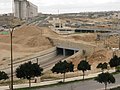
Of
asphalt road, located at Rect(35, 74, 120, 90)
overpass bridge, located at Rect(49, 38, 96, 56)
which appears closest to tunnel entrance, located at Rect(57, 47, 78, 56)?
overpass bridge, located at Rect(49, 38, 96, 56)

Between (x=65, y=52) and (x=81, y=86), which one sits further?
(x=65, y=52)

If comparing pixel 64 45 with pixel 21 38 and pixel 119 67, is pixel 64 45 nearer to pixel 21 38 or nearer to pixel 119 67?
pixel 21 38

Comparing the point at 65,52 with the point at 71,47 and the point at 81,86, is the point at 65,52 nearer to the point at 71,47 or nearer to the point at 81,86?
the point at 71,47

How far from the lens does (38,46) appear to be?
82.0 m

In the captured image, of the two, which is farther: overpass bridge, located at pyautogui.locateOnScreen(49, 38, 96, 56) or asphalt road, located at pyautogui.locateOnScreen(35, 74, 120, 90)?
overpass bridge, located at pyautogui.locateOnScreen(49, 38, 96, 56)

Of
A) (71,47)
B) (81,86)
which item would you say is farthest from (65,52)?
(81,86)

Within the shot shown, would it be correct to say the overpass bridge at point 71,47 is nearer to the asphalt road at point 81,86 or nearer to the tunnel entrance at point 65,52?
the tunnel entrance at point 65,52

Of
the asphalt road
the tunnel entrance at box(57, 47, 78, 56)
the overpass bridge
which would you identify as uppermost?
the asphalt road

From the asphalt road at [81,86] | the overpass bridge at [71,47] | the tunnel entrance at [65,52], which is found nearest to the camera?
the asphalt road at [81,86]

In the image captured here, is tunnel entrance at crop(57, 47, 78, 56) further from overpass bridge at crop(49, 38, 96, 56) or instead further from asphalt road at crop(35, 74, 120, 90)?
asphalt road at crop(35, 74, 120, 90)

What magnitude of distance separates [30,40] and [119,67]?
56194 mm

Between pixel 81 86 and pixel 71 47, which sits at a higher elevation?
pixel 81 86

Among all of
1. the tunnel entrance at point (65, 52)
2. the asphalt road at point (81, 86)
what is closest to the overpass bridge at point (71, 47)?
the tunnel entrance at point (65, 52)

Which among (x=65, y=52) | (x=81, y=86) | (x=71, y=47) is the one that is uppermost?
(x=81, y=86)
